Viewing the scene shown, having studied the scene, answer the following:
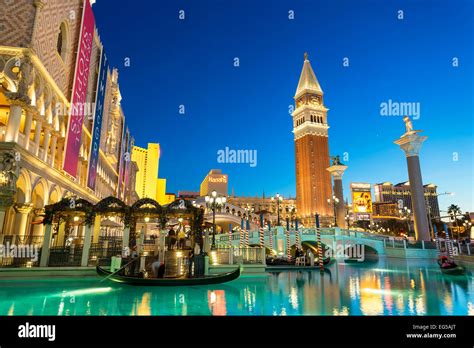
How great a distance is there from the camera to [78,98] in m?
22.9

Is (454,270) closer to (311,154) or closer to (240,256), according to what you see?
(240,256)

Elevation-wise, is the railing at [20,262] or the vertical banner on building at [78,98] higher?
the vertical banner on building at [78,98]

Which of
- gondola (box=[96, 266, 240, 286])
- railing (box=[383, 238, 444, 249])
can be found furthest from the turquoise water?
railing (box=[383, 238, 444, 249])

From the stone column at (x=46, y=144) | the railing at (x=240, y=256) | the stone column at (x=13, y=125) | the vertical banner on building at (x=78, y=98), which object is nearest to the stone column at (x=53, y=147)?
the vertical banner on building at (x=78, y=98)

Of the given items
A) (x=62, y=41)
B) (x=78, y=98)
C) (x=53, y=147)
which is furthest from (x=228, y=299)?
(x=62, y=41)

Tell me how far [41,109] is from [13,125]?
11.7ft

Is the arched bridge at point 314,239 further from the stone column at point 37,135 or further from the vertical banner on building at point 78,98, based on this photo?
the stone column at point 37,135

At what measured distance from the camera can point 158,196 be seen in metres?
130

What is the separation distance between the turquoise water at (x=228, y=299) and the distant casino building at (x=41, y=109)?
6.28 meters

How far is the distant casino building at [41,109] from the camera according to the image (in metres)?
15.7
